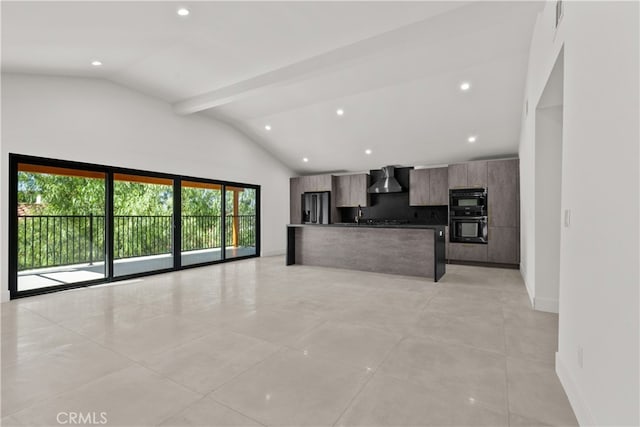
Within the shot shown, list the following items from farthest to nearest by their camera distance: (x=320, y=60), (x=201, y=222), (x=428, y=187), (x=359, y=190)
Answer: (x=359, y=190) < (x=428, y=187) < (x=201, y=222) < (x=320, y=60)

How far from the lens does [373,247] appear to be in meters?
5.64

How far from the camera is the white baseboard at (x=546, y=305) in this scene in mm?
3352

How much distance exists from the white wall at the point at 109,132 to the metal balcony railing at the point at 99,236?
0.68 metres

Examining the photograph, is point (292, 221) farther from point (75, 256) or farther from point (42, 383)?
point (42, 383)

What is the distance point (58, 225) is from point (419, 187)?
7.18 m

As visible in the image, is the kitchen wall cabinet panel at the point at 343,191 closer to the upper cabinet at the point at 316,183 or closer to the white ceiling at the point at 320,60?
the upper cabinet at the point at 316,183

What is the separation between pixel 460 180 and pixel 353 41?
4223 millimetres

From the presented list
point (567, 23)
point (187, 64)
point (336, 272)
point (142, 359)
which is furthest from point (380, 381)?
point (187, 64)

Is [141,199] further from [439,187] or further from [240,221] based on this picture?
[439,187]

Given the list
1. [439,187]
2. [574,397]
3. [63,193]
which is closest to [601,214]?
[574,397]

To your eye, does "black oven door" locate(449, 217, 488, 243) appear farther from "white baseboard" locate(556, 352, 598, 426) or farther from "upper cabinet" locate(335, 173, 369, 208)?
"white baseboard" locate(556, 352, 598, 426)

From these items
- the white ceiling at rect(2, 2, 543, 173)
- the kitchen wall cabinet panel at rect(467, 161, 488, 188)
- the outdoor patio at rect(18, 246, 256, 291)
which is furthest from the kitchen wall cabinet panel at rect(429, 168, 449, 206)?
the outdoor patio at rect(18, 246, 256, 291)

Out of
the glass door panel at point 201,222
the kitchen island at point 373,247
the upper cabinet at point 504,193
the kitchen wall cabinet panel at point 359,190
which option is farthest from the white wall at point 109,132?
the upper cabinet at point 504,193

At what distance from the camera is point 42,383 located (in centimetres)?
196
